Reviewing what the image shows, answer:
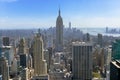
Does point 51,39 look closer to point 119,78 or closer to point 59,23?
point 59,23

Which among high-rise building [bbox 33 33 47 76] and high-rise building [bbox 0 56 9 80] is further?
high-rise building [bbox 33 33 47 76]

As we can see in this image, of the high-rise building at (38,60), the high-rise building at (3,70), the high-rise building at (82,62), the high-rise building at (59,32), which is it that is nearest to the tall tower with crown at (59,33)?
the high-rise building at (59,32)

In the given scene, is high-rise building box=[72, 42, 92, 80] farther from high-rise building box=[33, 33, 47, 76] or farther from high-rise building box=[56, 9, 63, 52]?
high-rise building box=[56, 9, 63, 52]

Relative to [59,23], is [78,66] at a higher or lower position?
lower

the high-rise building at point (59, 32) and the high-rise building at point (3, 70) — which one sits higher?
the high-rise building at point (59, 32)

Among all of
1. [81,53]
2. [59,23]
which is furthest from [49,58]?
[59,23]

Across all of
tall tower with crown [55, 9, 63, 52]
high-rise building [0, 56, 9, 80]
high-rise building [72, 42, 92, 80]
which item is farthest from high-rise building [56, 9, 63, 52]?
high-rise building [0, 56, 9, 80]

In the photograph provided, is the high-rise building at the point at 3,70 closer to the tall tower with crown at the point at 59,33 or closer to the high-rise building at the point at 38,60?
the high-rise building at the point at 38,60

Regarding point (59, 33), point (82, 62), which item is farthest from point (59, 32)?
point (82, 62)
